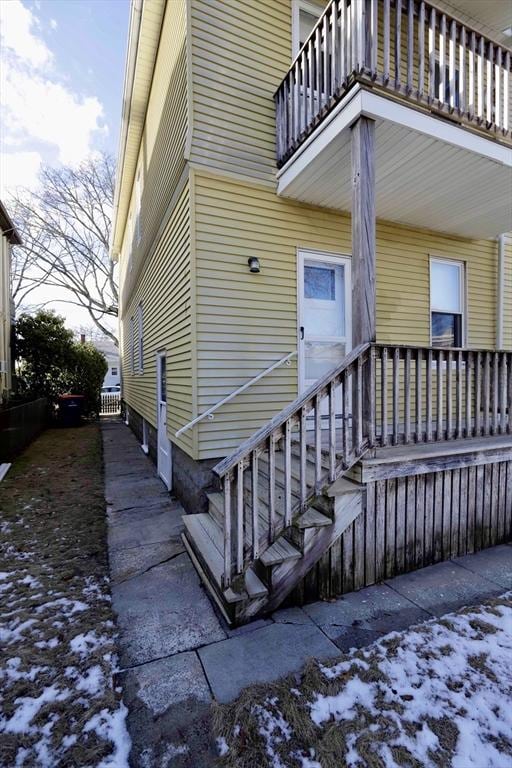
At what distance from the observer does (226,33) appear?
434cm

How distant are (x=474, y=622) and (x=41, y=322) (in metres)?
14.3

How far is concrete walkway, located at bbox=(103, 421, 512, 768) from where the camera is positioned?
1.87 metres

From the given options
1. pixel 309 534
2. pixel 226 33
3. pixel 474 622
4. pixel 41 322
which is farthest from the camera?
pixel 41 322

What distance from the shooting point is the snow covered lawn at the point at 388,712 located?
1685 millimetres

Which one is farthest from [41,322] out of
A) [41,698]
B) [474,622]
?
[474,622]

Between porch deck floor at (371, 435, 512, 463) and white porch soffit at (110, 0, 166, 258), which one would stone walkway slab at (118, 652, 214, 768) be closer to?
porch deck floor at (371, 435, 512, 463)

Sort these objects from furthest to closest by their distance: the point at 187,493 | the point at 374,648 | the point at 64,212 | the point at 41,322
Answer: the point at 64,212 → the point at 41,322 → the point at 187,493 → the point at 374,648

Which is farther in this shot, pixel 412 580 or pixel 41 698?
pixel 412 580

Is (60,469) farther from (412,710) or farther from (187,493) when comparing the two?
(412,710)

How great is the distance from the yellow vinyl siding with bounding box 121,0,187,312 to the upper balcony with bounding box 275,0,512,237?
123 centimetres

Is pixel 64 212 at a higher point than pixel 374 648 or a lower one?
higher

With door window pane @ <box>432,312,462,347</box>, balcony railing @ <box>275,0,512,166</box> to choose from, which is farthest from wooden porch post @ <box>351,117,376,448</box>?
door window pane @ <box>432,312,462,347</box>

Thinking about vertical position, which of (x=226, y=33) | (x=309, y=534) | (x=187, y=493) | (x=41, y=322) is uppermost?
(x=226, y=33)

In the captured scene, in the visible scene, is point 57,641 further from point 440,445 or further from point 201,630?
point 440,445
